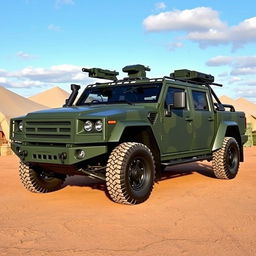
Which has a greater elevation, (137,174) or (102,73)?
(102,73)

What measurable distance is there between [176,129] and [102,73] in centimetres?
188

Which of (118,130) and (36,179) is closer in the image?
(118,130)

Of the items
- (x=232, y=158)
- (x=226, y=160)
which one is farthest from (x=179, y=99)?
(x=232, y=158)

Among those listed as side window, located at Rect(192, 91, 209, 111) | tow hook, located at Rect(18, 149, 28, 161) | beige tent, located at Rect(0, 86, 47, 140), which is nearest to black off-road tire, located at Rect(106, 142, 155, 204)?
tow hook, located at Rect(18, 149, 28, 161)

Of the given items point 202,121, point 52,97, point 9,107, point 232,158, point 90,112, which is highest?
point 52,97

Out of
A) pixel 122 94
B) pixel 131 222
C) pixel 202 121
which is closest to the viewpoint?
pixel 131 222

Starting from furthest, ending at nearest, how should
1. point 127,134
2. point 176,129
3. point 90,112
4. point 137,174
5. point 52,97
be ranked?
point 52,97, point 176,129, point 127,134, point 137,174, point 90,112

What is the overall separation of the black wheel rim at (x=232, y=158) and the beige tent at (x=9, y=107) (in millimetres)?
12786

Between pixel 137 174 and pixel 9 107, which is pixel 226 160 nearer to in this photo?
pixel 137 174

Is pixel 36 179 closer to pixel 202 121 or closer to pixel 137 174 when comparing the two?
pixel 137 174

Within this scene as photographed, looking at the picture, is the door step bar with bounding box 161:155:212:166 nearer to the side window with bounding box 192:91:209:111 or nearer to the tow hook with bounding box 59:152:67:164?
the side window with bounding box 192:91:209:111

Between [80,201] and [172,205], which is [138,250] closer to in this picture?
[172,205]

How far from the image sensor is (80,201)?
5.53m

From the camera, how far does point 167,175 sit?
827 centimetres
